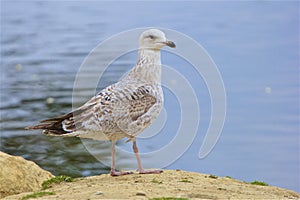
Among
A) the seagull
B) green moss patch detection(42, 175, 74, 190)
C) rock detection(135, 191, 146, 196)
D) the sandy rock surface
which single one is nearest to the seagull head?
the seagull

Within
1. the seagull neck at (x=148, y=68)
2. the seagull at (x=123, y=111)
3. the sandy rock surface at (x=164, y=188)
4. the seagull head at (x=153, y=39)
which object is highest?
the seagull head at (x=153, y=39)

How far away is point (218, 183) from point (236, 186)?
22 centimetres

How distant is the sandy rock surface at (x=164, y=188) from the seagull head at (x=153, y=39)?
1329 mm

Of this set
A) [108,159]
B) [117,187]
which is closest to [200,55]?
[117,187]

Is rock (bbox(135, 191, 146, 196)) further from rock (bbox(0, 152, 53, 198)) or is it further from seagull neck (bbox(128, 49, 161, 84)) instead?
rock (bbox(0, 152, 53, 198))

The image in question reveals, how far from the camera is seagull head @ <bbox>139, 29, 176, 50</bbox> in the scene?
8.27m

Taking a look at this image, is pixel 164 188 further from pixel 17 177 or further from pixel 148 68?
pixel 17 177

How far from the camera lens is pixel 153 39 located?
830 cm

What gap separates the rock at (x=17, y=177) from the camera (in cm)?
864

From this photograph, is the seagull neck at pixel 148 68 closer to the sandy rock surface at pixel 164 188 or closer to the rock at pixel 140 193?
the sandy rock surface at pixel 164 188

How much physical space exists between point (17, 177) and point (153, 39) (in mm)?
2146

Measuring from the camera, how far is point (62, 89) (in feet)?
55.4

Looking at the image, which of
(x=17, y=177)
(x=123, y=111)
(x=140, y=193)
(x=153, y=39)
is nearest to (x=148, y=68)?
(x=153, y=39)

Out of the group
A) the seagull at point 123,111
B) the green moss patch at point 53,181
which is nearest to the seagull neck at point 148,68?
the seagull at point 123,111
